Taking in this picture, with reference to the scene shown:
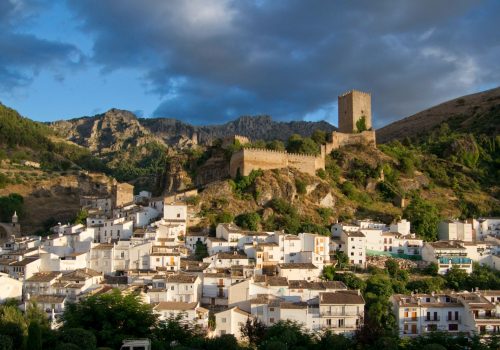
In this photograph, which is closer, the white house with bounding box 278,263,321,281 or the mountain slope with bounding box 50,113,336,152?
the white house with bounding box 278,263,321,281

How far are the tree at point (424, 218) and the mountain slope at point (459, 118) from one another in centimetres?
3106

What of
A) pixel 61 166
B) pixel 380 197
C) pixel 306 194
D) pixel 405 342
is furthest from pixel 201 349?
pixel 61 166

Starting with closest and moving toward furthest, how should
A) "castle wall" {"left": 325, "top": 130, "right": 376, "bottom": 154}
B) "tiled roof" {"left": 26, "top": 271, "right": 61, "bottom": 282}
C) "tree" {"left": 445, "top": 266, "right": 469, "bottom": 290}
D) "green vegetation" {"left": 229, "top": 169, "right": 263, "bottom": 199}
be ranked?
"tiled roof" {"left": 26, "top": 271, "right": 61, "bottom": 282} < "tree" {"left": 445, "top": 266, "right": 469, "bottom": 290} < "green vegetation" {"left": 229, "top": 169, "right": 263, "bottom": 199} < "castle wall" {"left": 325, "top": 130, "right": 376, "bottom": 154}

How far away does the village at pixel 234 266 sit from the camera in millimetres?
32188

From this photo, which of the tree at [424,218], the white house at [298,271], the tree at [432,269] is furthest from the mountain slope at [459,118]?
the white house at [298,271]

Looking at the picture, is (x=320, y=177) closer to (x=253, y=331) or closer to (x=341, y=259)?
(x=341, y=259)

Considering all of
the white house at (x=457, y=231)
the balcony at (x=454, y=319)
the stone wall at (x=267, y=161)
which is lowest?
the balcony at (x=454, y=319)

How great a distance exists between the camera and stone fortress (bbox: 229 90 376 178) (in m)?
51.8

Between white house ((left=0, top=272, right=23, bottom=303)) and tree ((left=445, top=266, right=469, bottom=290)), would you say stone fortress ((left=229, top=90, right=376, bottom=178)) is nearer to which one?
tree ((left=445, top=266, right=469, bottom=290))

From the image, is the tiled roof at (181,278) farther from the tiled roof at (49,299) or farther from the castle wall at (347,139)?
the castle wall at (347,139)

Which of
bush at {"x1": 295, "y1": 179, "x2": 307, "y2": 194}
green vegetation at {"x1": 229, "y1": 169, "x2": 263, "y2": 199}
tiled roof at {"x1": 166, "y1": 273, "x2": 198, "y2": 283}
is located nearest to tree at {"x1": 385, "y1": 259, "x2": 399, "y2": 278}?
bush at {"x1": 295, "y1": 179, "x2": 307, "y2": 194}

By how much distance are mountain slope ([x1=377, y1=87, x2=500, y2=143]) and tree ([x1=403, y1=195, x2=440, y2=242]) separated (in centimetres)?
3106

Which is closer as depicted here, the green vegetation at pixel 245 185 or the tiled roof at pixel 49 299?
the tiled roof at pixel 49 299

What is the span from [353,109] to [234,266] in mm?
32319
